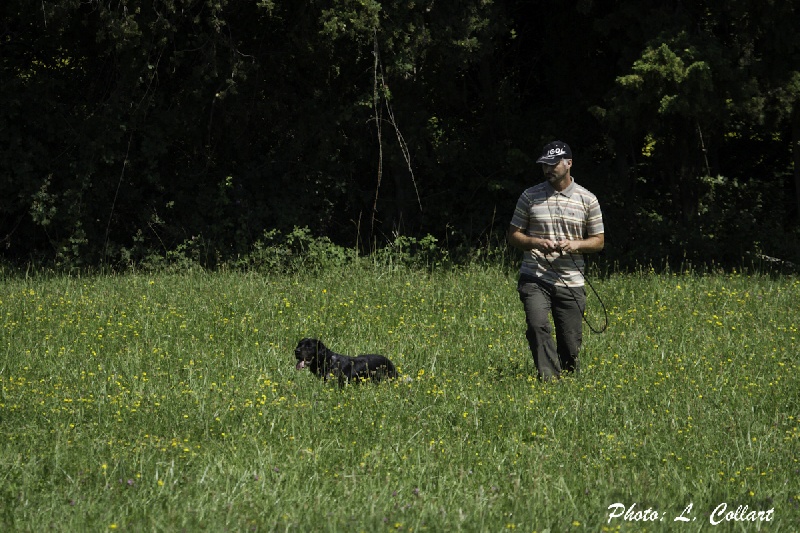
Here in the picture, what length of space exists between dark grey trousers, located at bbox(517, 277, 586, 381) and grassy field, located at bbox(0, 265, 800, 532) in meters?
0.17

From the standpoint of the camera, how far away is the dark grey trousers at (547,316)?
7.90 m

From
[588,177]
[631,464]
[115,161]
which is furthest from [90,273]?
[631,464]

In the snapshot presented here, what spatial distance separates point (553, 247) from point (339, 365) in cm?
191

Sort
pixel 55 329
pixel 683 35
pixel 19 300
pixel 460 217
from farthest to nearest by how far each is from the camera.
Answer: pixel 460 217 → pixel 683 35 → pixel 19 300 → pixel 55 329

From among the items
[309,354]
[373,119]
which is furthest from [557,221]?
[373,119]

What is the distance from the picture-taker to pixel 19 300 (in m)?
12.2

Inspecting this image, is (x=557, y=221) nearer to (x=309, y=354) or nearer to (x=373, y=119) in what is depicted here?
(x=309, y=354)

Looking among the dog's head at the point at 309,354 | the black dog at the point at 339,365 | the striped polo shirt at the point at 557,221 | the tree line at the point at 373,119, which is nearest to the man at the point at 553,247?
the striped polo shirt at the point at 557,221

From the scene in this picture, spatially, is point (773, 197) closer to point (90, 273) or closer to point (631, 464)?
point (90, 273)

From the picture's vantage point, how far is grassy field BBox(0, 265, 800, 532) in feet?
16.8

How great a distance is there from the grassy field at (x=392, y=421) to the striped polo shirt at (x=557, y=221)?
0.83 metres

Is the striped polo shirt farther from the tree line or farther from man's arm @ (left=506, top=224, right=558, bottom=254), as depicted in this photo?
the tree line

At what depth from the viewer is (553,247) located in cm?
780

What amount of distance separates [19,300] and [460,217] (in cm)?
829
